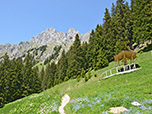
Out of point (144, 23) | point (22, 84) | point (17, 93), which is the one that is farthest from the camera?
point (22, 84)

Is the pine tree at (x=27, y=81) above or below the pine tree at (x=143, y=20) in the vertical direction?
below

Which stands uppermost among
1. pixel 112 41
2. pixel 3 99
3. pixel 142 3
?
pixel 142 3

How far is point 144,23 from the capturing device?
3400cm

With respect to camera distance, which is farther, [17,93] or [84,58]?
[84,58]

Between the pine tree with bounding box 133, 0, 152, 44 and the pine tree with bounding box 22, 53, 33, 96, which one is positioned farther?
the pine tree with bounding box 22, 53, 33, 96

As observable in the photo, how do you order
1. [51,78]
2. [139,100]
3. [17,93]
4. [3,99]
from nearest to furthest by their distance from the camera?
[139,100], [3,99], [17,93], [51,78]

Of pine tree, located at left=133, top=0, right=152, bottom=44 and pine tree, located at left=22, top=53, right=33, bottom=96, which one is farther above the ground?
pine tree, located at left=133, top=0, right=152, bottom=44

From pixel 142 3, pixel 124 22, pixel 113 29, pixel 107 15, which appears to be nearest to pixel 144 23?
pixel 142 3

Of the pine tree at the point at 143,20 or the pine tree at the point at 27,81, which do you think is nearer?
the pine tree at the point at 143,20

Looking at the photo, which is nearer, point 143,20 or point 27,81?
point 143,20

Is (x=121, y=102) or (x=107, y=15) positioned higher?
(x=107, y=15)

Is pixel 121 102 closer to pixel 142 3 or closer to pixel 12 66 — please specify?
pixel 142 3

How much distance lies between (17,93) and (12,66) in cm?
1235

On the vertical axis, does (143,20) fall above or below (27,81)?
above
